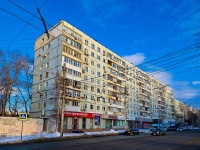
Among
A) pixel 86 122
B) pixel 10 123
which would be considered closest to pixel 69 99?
pixel 86 122

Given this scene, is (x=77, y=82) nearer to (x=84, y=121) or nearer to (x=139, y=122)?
(x=84, y=121)

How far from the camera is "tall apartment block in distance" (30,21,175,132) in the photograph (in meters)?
44.2

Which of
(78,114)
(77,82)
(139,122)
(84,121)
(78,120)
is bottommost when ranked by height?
(139,122)

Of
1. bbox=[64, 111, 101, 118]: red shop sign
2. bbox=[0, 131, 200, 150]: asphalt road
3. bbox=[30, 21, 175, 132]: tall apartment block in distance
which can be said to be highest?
bbox=[30, 21, 175, 132]: tall apartment block in distance

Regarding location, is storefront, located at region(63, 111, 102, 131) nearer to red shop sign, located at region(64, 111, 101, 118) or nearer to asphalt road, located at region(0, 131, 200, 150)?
red shop sign, located at region(64, 111, 101, 118)

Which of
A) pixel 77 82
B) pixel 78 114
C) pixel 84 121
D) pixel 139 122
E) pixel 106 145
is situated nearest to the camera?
pixel 106 145

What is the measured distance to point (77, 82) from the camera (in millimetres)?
48000

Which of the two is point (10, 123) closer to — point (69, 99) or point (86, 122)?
point (69, 99)

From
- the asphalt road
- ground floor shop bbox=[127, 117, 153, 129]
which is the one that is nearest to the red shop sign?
the asphalt road

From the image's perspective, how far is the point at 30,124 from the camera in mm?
34312

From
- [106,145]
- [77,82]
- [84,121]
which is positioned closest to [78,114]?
[84,121]

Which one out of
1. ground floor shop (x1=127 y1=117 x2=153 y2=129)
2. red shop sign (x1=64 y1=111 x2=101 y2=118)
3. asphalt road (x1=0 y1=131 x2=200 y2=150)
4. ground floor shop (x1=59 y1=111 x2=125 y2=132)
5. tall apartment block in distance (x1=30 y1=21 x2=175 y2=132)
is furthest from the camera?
ground floor shop (x1=127 y1=117 x2=153 y2=129)

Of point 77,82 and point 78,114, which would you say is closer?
point 78,114

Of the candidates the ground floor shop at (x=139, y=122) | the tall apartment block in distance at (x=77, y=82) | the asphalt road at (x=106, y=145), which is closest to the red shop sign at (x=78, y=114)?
the tall apartment block in distance at (x=77, y=82)
